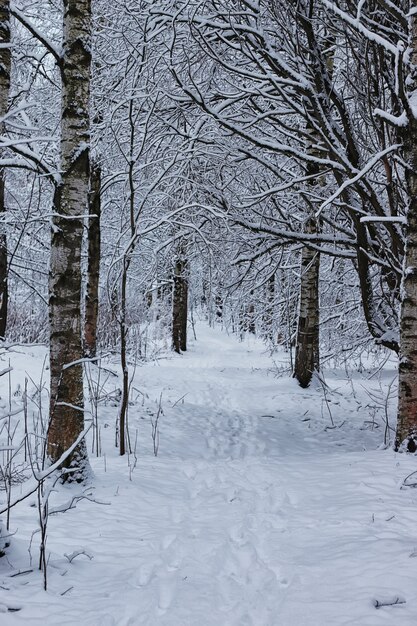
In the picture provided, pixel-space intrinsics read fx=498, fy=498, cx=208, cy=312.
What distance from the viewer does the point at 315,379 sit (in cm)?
1000

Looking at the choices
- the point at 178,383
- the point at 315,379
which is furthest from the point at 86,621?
the point at 178,383

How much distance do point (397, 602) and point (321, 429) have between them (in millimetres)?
5118

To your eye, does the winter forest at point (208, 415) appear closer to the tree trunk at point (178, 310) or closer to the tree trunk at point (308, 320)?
the tree trunk at point (308, 320)

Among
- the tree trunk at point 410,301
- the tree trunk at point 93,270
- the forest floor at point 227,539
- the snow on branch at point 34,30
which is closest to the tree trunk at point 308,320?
the forest floor at point 227,539

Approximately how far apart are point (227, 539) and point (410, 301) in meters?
2.68

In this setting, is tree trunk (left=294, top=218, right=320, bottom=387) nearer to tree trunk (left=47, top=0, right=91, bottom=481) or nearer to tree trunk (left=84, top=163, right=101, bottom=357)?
tree trunk (left=84, top=163, right=101, bottom=357)

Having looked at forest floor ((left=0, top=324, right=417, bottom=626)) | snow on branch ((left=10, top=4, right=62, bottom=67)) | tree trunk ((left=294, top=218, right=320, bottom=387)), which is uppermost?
snow on branch ((left=10, top=4, right=62, bottom=67))

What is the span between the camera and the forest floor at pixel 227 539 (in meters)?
2.43

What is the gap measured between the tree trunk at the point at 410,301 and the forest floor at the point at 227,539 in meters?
0.37

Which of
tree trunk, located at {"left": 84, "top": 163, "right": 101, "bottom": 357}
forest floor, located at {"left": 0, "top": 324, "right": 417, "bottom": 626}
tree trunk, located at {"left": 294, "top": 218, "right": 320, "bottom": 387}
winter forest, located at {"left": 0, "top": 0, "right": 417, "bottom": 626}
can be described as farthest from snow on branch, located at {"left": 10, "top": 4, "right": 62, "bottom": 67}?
tree trunk, located at {"left": 294, "top": 218, "right": 320, "bottom": 387}

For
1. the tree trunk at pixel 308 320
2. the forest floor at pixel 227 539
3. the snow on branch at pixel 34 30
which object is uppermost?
the snow on branch at pixel 34 30

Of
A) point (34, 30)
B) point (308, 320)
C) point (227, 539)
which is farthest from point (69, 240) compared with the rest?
point (308, 320)

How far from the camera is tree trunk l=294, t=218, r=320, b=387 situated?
9625mm

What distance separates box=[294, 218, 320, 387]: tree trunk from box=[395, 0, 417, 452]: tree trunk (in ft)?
15.5
